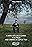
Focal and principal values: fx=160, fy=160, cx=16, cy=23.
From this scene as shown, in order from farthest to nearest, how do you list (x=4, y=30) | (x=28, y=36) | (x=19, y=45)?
(x=4, y=30), (x=28, y=36), (x=19, y=45)

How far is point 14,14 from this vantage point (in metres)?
Result: 5.08

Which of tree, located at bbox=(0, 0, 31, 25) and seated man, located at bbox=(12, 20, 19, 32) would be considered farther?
tree, located at bbox=(0, 0, 31, 25)

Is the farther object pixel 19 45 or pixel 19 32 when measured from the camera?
pixel 19 32

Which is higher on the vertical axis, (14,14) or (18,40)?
(14,14)

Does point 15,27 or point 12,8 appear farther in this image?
point 12,8

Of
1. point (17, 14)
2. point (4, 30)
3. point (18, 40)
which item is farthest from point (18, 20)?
point (18, 40)

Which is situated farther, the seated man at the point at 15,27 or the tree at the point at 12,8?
the tree at the point at 12,8

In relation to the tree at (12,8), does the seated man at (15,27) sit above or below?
below

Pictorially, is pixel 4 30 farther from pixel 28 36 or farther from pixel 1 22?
pixel 28 36

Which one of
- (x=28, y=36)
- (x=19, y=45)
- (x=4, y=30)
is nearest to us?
(x=19, y=45)

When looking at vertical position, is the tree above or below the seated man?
above

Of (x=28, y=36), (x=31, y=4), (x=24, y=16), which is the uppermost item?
(x=31, y=4)

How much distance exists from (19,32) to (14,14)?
2.17 feet

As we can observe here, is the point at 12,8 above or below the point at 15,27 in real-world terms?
above
